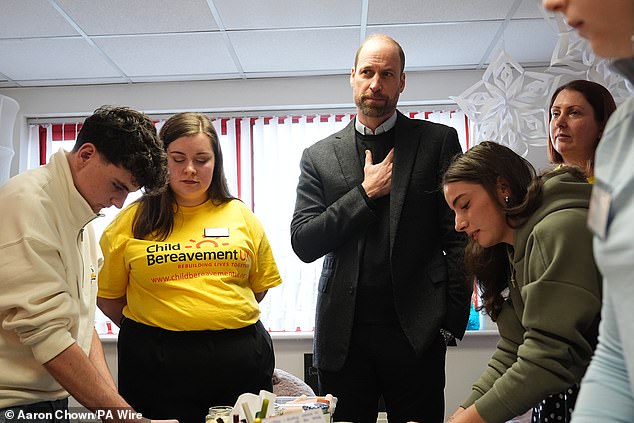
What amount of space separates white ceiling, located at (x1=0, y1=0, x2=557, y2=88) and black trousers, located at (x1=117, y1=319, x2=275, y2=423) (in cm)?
202

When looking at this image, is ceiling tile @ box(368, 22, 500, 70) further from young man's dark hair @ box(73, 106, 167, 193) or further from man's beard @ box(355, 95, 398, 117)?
young man's dark hair @ box(73, 106, 167, 193)

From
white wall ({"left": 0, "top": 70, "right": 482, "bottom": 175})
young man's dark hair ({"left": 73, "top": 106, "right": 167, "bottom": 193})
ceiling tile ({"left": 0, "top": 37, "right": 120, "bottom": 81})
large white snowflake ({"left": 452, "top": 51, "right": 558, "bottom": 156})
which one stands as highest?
ceiling tile ({"left": 0, "top": 37, "right": 120, "bottom": 81})

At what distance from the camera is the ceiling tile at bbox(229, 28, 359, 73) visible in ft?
12.5

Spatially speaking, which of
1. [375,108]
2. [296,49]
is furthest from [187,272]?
Answer: [296,49]

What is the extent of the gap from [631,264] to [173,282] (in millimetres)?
1505

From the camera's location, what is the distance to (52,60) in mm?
4141

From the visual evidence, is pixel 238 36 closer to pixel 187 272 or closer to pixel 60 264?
pixel 187 272

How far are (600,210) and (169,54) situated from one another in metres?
3.71

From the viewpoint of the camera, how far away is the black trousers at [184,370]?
192cm

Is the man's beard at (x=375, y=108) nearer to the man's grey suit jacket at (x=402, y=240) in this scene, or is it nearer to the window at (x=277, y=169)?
the man's grey suit jacket at (x=402, y=240)

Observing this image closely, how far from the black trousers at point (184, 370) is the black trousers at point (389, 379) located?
0.92 ft

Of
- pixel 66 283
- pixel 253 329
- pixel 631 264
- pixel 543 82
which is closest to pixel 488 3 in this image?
pixel 543 82

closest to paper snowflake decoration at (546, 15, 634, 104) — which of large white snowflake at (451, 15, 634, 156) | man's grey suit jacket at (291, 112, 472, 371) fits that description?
large white snowflake at (451, 15, 634, 156)

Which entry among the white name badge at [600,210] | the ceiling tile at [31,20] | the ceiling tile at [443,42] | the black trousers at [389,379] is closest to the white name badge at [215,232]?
the black trousers at [389,379]
